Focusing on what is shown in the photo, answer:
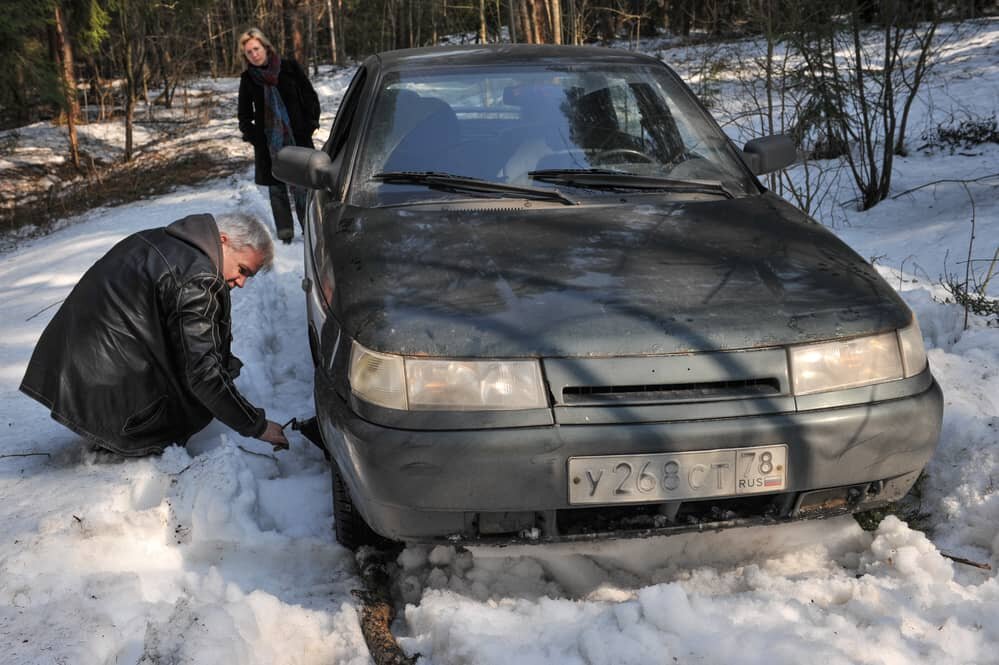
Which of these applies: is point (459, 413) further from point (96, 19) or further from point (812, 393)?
point (96, 19)

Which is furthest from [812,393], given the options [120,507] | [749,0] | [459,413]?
[749,0]

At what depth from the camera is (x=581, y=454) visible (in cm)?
219

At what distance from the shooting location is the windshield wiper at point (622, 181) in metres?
3.24

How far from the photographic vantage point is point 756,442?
7.35 ft

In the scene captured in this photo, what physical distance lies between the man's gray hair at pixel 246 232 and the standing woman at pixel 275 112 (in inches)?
136

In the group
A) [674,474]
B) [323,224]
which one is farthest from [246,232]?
[674,474]

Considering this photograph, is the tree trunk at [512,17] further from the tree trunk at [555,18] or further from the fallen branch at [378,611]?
the fallen branch at [378,611]

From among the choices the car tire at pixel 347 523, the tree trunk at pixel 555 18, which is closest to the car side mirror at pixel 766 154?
the car tire at pixel 347 523

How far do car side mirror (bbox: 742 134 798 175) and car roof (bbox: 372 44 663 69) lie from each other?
0.67 meters

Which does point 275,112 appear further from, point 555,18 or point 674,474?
point 555,18

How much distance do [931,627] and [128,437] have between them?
8.91ft

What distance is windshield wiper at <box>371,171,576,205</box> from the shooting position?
315 centimetres

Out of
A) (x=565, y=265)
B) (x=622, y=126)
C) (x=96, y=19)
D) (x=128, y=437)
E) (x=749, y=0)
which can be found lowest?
(x=128, y=437)

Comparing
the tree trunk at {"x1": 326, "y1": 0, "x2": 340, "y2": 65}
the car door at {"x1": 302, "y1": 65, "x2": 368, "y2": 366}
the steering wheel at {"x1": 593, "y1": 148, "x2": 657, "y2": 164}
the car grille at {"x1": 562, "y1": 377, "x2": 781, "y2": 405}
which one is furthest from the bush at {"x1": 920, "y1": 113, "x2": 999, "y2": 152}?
the tree trunk at {"x1": 326, "y1": 0, "x2": 340, "y2": 65}
